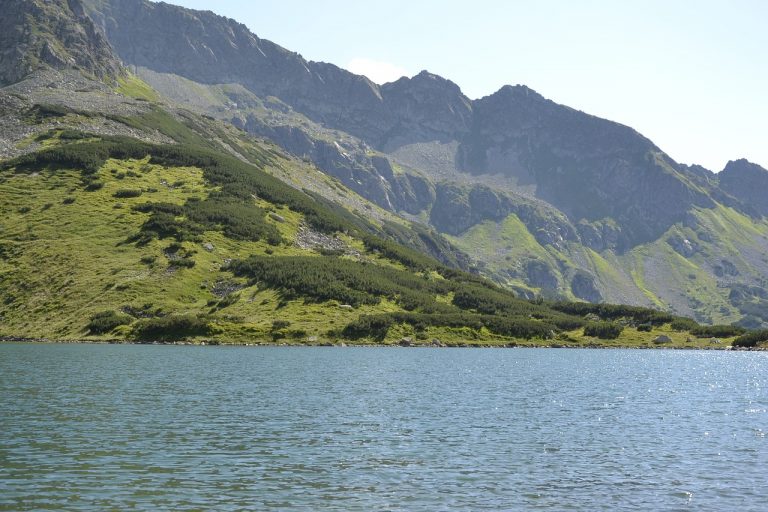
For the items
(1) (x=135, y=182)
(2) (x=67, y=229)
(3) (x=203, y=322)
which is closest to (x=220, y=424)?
(3) (x=203, y=322)

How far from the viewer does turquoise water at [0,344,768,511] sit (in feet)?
87.1

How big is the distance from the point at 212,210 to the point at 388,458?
159 m

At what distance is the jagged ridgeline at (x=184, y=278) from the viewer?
5202 inches

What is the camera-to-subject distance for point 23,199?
6663 inches

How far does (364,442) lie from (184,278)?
387 feet

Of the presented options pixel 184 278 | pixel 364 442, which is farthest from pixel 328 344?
pixel 364 442

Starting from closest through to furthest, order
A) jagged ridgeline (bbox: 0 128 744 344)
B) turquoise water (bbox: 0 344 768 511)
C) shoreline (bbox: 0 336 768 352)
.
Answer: turquoise water (bbox: 0 344 768 511)
shoreline (bbox: 0 336 768 352)
jagged ridgeline (bbox: 0 128 744 344)

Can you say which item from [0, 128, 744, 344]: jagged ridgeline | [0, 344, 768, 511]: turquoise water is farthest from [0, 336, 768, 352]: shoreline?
[0, 344, 768, 511]: turquoise water

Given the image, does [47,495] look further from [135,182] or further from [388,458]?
[135,182]

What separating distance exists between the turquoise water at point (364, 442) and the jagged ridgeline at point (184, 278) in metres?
60.6

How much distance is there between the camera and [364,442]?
123ft

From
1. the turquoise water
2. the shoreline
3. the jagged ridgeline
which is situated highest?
the jagged ridgeline

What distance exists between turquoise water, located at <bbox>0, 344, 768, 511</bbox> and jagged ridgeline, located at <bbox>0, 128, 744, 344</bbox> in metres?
60.6

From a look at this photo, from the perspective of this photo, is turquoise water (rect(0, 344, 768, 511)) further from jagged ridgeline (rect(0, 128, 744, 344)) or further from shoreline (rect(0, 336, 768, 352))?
jagged ridgeline (rect(0, 128, 744, 344))
